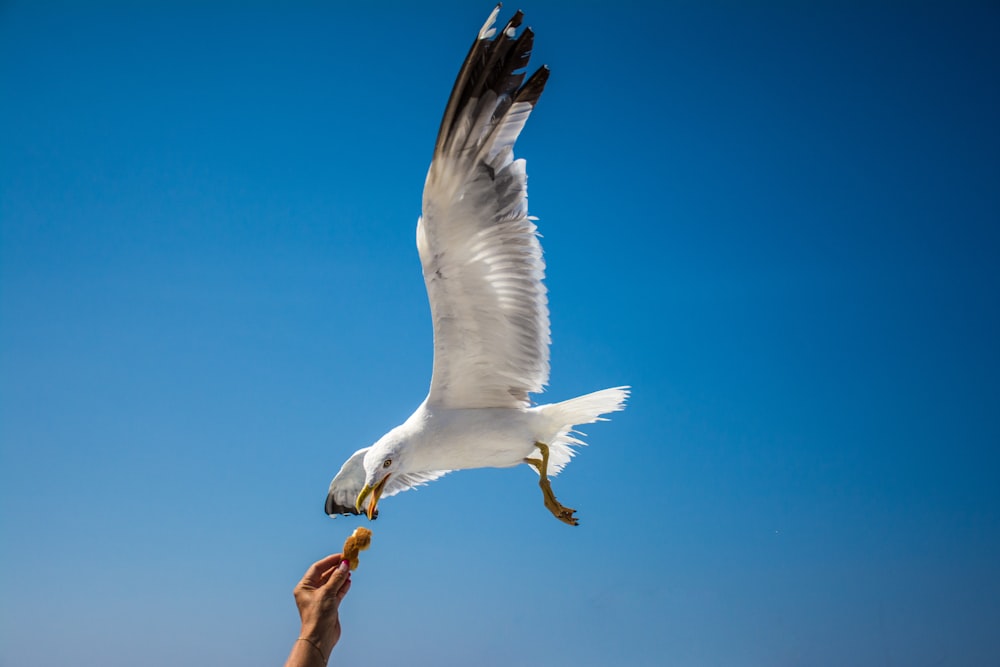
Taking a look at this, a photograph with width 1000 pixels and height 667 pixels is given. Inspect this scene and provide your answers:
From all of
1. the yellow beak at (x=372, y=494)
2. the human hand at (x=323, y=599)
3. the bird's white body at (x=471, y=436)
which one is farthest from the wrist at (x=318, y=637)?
the bird's white body at (x=471, y=436)

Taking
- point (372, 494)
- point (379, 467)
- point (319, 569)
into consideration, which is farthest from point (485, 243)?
point (319, 569)

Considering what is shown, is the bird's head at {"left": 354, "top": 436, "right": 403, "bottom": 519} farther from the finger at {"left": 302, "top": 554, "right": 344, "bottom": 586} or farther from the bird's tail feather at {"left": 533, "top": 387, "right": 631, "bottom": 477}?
the finger at {"left": 302, "top": 554, "right": 344, "bottom": 586}

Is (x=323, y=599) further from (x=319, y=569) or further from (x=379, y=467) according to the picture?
(x=379, y=467)

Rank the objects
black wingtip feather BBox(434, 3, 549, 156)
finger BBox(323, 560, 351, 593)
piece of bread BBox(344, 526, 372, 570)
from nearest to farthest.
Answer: finger BBox(323, 560, 351, 593) → piece of bread BBox(344, 526, 372, 570) → black wingtip feather BBox(434, 3, 549, 156)

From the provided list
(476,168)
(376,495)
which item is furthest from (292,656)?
(476,168)

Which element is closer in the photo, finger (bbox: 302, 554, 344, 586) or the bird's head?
finger (bbox: 302, 554, 344, 586)

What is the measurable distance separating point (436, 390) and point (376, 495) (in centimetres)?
55

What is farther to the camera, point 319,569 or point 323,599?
point 319,569

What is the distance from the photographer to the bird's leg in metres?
3.22

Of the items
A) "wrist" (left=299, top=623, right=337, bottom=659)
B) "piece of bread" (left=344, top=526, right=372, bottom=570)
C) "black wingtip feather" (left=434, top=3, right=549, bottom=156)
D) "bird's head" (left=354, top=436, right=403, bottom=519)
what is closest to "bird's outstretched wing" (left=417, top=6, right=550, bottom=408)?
"black wingtip feather" (left=434, top=3, right=549, bottom=156)

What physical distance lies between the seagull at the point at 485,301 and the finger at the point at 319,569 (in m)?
1.42

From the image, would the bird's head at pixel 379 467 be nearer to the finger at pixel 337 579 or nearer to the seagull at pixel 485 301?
the seagull at pixel 485 301

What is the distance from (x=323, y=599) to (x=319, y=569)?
0.12 metres

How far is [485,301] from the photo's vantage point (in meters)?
3.19
